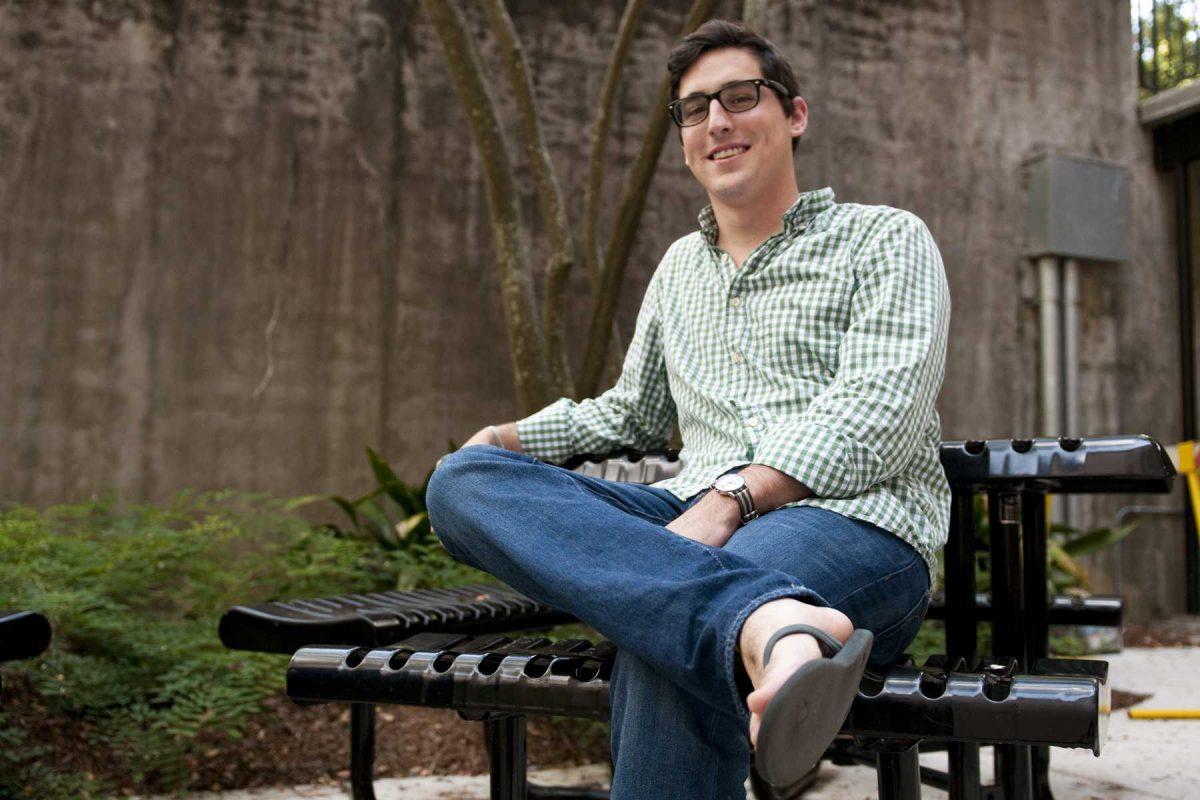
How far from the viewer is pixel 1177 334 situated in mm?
6941

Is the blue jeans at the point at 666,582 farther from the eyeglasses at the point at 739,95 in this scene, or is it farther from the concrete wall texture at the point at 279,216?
the concrete wall texture at the point at 279,216

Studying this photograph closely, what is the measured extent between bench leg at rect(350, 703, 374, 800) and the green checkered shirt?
627 millimetres

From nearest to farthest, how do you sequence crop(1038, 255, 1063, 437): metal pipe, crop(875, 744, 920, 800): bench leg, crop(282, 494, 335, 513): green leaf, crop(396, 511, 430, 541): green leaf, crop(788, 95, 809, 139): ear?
crop(875, 744, 920, 800): bench leg
crop(788, 95, 809, 139): ear
crop(282, 494, 335, 513): green leaf
crop(396, 511, 430, 541): green leaf
crop(1038, 255, 1063, 437): metal pipe

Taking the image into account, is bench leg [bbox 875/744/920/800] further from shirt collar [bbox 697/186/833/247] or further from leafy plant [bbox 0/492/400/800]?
leafy plant [bbox 0/492/400/800]

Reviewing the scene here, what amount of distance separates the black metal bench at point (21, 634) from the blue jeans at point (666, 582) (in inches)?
28.9

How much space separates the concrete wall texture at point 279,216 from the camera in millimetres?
4629

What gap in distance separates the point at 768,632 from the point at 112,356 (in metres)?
4.24

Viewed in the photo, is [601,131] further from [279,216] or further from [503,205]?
[279,216]

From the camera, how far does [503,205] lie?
4.32 meters

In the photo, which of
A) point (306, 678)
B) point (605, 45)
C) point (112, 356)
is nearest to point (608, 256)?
point (605, 45)

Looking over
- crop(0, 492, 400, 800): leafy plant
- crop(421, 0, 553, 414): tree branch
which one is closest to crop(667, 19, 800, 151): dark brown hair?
crop(0, 492, 400, 800): leafy plant

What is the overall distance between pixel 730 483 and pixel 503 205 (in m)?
2.92

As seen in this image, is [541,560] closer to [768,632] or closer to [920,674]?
[768,632]

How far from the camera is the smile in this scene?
199cm
